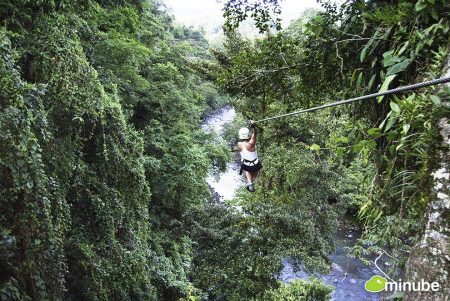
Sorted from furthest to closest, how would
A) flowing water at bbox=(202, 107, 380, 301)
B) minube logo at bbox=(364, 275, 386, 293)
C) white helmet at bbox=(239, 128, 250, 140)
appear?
1. flowing water at bbox=(202, 107, 380, 301)
2. white helmet at bbox=(239, 128, 250, 140)
3. minube logo at bbox=(364, 275, 386, 293)

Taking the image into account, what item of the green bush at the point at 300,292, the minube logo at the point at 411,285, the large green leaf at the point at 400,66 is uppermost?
the green bush at the point at 300,292

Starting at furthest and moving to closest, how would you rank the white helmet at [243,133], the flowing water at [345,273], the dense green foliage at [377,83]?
1. the flowing water at [345,273]
2. the white helmet at [243,133]
3. the dense green foliage at [377,83]

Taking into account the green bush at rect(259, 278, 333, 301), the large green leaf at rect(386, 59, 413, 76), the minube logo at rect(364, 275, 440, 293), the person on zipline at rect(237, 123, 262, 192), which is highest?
the person on zipline at rect(237, 123, 262, 192)

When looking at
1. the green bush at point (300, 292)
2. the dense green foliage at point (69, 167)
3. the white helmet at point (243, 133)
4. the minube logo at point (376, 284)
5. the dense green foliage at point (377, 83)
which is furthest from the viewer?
the green bush at point (300, 292)

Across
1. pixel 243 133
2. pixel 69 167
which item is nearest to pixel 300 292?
pixel 243 133

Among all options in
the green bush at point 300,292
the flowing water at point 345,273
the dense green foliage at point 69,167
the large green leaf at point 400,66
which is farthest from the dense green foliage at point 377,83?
the flowing water at point 345,273

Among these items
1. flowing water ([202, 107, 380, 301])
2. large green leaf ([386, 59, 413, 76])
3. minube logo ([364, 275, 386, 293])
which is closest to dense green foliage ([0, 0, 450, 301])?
large green leaf ([386, 59, 413, 76])

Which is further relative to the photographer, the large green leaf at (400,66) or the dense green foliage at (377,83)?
the large green leaf at (400,66)

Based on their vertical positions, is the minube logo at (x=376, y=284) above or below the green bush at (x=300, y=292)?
below

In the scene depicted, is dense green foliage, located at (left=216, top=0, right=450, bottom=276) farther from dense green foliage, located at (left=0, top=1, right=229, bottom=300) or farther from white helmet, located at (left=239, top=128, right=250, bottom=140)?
dense green foliage, located at (left=0, top=1, right=229, bottom=300)

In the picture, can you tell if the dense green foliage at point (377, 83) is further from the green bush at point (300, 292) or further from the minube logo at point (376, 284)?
the green bush at point (300, 292)

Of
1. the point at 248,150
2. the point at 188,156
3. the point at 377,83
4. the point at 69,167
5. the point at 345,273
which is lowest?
the point at 377,83

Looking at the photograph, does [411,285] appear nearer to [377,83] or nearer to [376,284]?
[376,284]

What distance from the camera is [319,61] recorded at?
3605 millimetres
